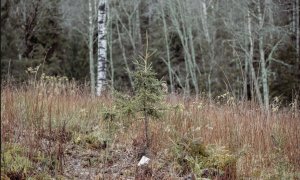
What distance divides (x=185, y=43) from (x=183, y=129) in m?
17.6

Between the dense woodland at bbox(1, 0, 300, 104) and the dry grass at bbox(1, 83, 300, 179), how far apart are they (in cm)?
779

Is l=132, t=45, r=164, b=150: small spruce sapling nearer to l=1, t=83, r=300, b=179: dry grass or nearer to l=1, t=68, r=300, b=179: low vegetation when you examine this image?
l=1, t=68, r=300, b=179: low vegetation

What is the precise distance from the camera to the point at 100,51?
11.0 metres

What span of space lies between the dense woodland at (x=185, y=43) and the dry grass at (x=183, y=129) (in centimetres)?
779

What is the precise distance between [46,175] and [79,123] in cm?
165

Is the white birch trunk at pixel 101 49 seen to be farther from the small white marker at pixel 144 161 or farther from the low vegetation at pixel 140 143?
the small white marker at pixel 144 161

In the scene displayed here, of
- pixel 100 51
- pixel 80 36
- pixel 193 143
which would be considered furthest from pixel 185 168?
pixel 80 36

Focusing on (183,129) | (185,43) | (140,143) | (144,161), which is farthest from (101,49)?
(185,43)

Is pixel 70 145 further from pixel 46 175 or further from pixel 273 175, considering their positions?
pixel 273 175

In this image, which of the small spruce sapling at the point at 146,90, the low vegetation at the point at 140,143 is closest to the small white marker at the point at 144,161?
the low vegetation at the point at 140,143

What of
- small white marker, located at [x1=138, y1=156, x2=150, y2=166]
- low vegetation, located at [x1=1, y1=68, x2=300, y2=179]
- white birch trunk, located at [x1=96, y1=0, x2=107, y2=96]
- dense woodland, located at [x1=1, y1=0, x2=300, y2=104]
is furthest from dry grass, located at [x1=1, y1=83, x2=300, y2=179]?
→ dense woodland, located at [x1=1, y1=0, x2=300, y2=104]

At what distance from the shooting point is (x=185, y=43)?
73.5ft

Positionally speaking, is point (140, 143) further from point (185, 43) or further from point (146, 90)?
point (185, 43)

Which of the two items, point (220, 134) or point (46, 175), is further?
point (220, 134)
